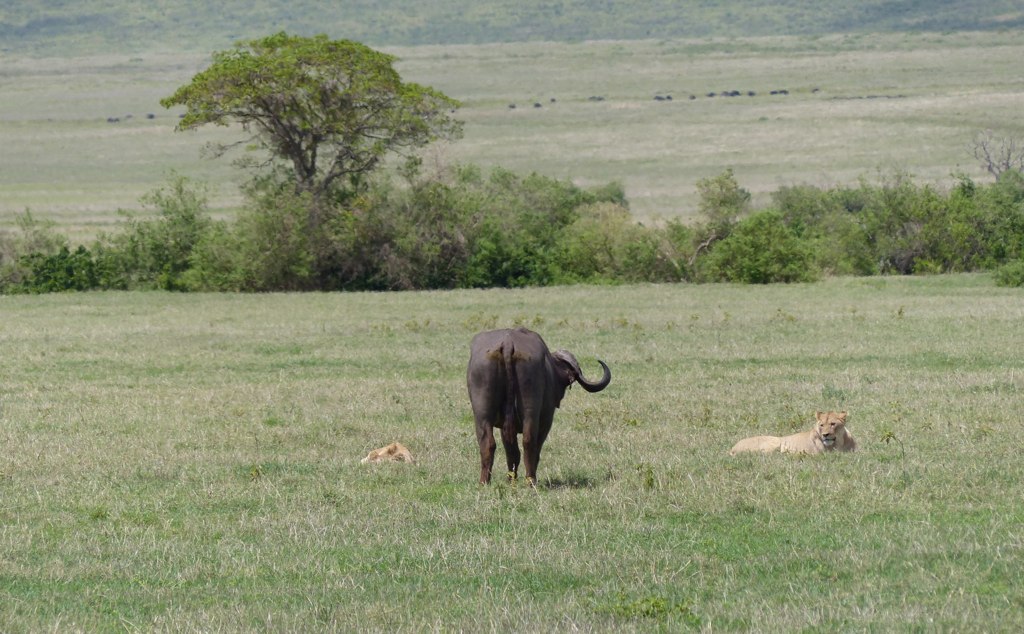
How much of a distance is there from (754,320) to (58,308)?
61.9ft

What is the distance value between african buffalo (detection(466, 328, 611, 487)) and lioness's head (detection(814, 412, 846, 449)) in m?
3.09

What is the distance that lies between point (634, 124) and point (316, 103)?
90.1 meters

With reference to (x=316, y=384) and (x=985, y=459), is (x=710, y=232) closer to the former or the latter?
(x=316, y=384)

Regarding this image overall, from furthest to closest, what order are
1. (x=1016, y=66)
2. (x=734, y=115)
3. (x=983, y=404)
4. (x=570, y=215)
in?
(x=1016, y=66) → (x=734, y=115) → (x=570, y=215) → (x=983, y=404)

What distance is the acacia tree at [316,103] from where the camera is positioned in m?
45.8

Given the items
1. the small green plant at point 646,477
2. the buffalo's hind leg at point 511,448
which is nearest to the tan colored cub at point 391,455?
the buffalo's hind leg at point 511,448

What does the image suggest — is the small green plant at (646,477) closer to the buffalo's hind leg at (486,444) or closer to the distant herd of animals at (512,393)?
the distant herd of animals at (512,393)

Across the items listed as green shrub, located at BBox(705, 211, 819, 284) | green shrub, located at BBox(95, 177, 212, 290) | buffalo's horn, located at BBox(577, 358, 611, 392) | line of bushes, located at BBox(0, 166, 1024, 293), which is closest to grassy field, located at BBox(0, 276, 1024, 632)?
buffalo's horn, located at BBox(577, 358, 611, 392)

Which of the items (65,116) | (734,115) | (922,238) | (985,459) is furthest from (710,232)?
(65,116)

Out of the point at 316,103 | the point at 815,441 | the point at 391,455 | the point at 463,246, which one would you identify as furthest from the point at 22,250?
the point at 815,441

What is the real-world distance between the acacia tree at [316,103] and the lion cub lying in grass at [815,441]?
32.8 m

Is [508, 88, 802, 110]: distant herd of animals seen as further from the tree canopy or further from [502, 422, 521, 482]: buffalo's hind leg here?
[502, 422, 521, 482]: buffalo's hind leg

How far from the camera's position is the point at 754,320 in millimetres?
30422

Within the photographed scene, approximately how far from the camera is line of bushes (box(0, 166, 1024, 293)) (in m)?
45.2
